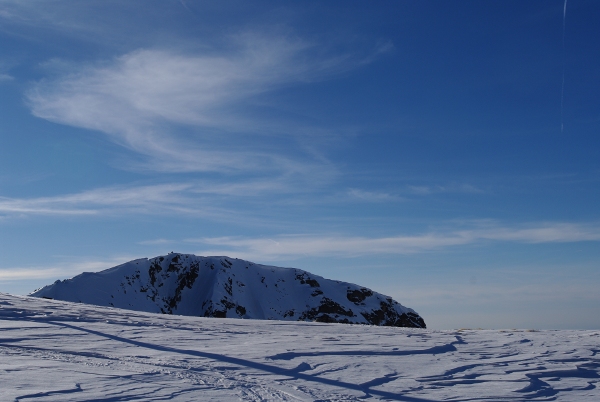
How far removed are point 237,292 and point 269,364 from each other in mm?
90245

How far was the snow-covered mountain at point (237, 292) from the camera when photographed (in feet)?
288

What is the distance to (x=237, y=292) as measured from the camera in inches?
3767

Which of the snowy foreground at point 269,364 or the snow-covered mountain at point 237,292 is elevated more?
the snow-covered mountain at point 237,292

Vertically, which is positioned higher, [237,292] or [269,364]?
[237,292]

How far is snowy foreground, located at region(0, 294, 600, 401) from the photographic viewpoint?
5.78 m

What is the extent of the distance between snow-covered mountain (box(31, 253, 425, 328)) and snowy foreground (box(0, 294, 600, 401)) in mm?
75071

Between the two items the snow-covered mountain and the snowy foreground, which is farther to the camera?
the snow-covered mountain

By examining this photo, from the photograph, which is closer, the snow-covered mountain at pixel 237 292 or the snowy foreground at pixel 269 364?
the snowy foreground at pixel 269 364

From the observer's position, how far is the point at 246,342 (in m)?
9.80

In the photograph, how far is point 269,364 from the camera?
7.46 metres

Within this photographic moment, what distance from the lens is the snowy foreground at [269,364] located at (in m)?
5.78

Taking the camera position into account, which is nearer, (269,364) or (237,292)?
(269,364)

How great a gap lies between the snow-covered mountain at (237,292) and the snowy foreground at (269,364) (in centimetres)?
7507

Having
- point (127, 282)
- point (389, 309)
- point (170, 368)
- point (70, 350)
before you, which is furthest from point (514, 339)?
point (389, 309)
